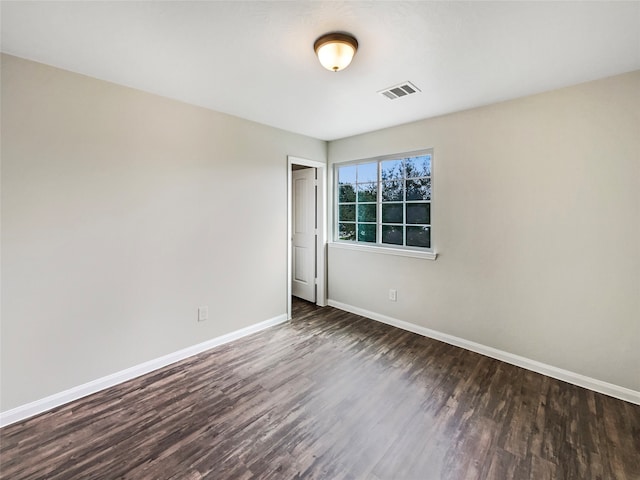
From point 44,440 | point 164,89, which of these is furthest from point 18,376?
point 164,89

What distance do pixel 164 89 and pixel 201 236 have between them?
4.44ft

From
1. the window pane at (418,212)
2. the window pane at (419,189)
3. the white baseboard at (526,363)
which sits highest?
the window pane at (419,189)

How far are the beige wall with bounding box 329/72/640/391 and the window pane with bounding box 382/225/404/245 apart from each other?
35cm

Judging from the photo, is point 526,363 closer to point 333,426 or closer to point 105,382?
point 333,426

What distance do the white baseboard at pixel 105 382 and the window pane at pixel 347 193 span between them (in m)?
2.22

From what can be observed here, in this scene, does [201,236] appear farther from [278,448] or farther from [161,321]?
[278,448]

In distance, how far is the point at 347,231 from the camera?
4.27 metres

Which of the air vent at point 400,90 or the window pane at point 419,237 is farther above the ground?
the air vent at point 400,90

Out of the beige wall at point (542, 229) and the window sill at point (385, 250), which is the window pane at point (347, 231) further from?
the beige wall at point (542, 229)

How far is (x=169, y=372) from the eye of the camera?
2621 mm

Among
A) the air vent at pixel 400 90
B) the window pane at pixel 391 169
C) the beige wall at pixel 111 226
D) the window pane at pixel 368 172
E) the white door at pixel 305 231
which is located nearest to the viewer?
the beige wall at pixel 111 226

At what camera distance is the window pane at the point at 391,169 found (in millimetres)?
3621

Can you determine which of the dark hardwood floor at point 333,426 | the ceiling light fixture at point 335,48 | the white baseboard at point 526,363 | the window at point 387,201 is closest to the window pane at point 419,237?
the window at point 387,201

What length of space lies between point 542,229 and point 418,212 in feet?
4.02
